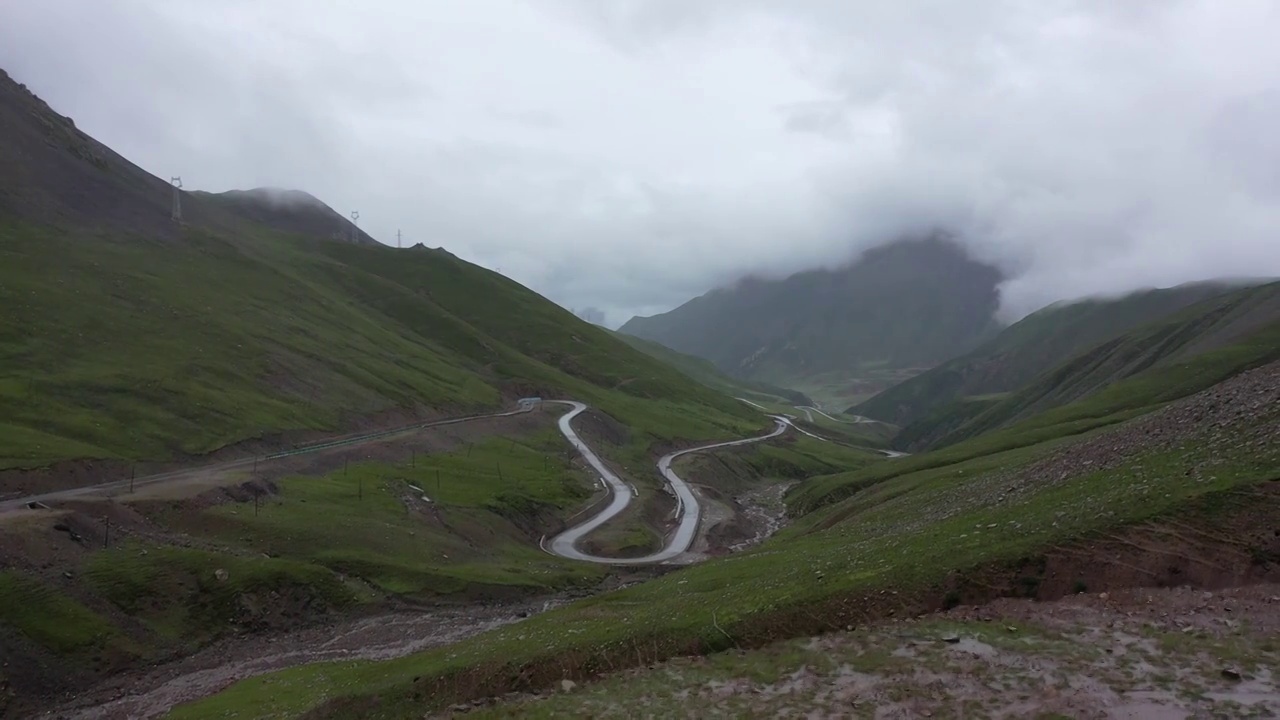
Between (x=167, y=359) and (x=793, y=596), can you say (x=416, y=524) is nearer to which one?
(x=793, y=596)

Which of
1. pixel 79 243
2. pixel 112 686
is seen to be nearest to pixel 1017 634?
pixel 112 686

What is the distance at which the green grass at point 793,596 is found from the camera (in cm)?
2953

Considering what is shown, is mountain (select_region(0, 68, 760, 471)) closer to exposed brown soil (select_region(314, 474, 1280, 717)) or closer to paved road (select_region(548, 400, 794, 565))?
paved road (select_region(548, 400, 794, 565))

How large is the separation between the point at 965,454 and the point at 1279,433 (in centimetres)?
8582

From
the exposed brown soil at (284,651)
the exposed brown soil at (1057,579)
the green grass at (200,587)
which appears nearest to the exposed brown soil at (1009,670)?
the exposed brown soil at (1057,579)

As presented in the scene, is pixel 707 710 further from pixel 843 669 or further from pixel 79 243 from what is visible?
pixel 79 243

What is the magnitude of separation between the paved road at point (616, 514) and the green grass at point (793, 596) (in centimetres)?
4232

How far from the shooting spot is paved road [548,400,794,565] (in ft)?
296

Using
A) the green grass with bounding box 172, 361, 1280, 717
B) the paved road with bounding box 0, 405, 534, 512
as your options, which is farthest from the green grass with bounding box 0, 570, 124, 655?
the paved road with bounding box 0, 405, 534, 512

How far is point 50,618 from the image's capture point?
4788cm

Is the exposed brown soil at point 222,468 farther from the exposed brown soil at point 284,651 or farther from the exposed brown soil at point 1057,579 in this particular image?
the exposed brown soil at point 1057,579

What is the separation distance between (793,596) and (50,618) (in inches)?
1899

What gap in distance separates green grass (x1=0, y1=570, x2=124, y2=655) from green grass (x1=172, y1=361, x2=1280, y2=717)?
11.6 meters

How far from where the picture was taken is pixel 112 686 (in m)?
46.1
